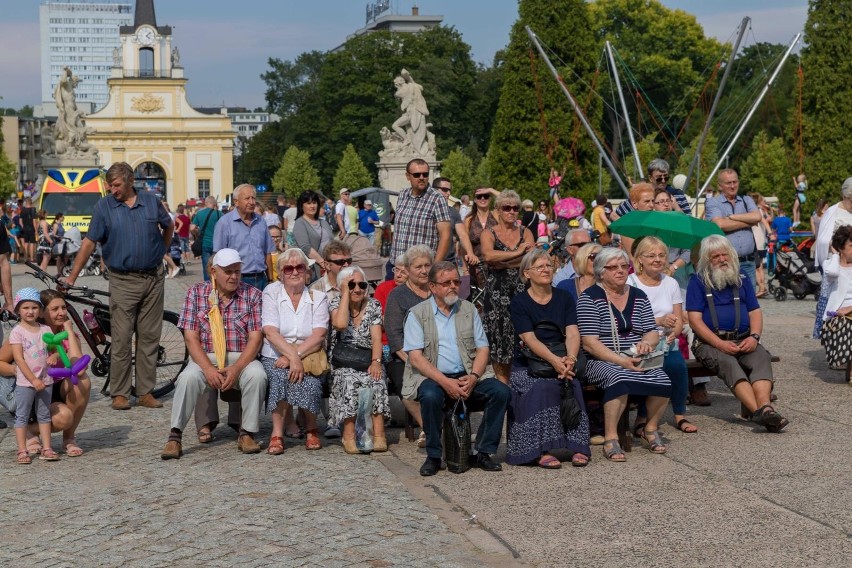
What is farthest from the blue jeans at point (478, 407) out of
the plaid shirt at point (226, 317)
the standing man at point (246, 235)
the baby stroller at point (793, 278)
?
the baby stroller at point (793, 278)

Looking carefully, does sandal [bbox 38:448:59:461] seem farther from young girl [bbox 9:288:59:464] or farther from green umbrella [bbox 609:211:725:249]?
green umbrella [bbox 609:211:725:249]

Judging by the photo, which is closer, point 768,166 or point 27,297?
point 27,297

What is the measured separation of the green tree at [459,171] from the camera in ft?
226

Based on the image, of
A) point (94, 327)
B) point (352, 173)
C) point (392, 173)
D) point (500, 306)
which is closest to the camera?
point (500, 306)

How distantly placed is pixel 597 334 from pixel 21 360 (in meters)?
3.75

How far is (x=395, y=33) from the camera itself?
83812 mm

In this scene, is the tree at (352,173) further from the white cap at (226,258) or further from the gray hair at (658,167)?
the white cap at (226,258)

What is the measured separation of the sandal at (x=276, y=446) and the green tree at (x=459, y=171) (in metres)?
59.2

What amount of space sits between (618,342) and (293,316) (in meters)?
2.20

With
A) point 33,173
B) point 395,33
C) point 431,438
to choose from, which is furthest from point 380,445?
point 33,173

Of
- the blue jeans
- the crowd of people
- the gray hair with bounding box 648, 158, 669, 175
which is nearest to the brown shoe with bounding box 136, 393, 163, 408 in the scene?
the crowd of people

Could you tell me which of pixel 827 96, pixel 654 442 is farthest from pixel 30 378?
pixel 827 96

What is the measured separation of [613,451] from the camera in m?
8.52

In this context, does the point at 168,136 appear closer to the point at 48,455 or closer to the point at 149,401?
the point at 149,401
